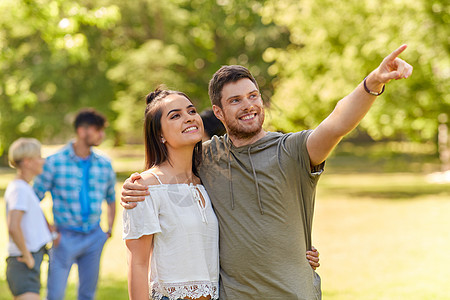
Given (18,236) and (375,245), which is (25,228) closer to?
(18,236)

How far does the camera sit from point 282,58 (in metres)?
23.5

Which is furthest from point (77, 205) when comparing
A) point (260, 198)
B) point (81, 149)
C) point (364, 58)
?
point (364, 58)

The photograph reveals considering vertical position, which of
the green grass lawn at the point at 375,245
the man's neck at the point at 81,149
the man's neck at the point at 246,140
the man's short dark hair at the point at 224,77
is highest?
the man's neck at the point at 81,149

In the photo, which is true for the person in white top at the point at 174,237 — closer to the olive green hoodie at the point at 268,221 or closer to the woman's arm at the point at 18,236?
the olive green hoodie at the point at 268,221

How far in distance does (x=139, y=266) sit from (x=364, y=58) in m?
17.0

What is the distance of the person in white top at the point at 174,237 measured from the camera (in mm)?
2947

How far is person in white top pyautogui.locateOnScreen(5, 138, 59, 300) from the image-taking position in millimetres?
5094

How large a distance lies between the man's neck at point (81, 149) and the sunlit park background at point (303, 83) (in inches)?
49.0

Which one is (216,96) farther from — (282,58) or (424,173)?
(424,173)

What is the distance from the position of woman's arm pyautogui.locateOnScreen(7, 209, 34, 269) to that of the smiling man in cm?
244

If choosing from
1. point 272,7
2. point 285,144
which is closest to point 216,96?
point 285,144

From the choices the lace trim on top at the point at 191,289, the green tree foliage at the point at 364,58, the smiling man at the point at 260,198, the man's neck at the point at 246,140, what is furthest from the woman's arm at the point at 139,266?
the green tree foliage at the point at 364,58

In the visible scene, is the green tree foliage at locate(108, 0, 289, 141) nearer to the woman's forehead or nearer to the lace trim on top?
the woman's forehead

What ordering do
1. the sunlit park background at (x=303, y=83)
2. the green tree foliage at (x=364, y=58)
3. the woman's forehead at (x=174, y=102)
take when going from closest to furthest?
the woman's forehead at (x=174, y=102)
the sunlit park background at (x=303, y=83)
the green tree foliage at (x=364, y=58)
